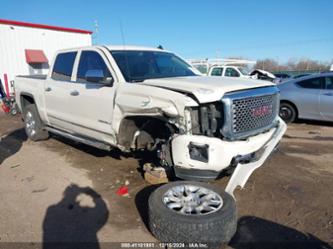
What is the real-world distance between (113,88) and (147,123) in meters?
0.70

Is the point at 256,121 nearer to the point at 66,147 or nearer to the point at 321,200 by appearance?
the point at 321,200

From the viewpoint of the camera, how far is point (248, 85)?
3.91m

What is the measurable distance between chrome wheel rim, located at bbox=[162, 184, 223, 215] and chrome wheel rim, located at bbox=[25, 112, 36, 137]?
4796mm

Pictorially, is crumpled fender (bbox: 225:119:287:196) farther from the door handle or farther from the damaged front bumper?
the door handle

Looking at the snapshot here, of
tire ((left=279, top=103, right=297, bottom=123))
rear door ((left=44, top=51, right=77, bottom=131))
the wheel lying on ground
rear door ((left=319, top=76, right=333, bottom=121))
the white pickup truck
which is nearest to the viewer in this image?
the wheel lying on ground

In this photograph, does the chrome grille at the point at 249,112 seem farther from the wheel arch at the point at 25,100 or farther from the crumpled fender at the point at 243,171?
the wheel arch at the point at 25,100

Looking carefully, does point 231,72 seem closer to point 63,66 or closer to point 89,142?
point 63,66

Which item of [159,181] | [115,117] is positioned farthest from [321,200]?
[115,117]

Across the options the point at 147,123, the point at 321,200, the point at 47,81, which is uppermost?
the point at 47,81

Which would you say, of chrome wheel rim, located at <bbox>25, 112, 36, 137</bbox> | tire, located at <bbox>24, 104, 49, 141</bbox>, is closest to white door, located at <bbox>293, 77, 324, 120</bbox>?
tire, located at <bbox>24, 104, 49, 141</bbox>

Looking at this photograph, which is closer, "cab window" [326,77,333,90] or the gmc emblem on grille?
the gmc emblem on grille

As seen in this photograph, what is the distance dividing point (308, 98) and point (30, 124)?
7.38 m

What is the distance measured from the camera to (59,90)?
5781 millimetres

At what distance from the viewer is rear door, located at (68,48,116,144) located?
4578mm
